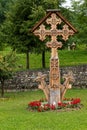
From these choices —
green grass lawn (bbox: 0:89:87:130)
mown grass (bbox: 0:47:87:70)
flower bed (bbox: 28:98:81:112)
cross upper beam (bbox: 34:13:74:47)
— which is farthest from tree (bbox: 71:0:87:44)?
flower bed (bbox: 28:98:81:112)

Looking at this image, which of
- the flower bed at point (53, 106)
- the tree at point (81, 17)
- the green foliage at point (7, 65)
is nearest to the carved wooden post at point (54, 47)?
the flower bed at point (53, 106)

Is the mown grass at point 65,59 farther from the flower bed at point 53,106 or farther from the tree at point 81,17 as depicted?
the flower bed at point 53,106

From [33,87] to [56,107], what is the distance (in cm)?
1202

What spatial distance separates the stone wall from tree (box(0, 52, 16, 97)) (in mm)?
2803

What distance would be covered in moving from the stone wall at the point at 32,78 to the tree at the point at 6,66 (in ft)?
9.20

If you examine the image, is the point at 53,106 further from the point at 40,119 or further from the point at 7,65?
the point at 7,65

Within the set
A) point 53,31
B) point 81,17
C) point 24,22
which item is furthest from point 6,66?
point 81,17

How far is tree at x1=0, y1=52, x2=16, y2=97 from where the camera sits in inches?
1146

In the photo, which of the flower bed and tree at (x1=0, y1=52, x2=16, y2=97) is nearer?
the flower bed

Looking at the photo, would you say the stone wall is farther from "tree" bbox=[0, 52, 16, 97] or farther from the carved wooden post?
the carved wooden post

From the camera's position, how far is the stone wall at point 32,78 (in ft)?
108

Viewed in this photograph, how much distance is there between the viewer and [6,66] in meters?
29.3

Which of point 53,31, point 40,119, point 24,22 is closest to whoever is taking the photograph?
point 40,119

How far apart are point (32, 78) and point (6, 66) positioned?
4.14m
